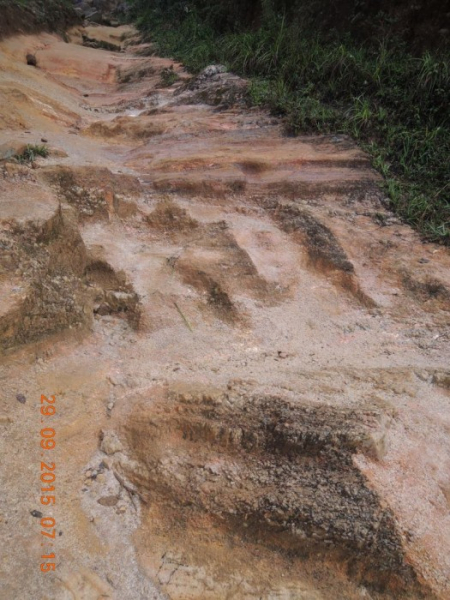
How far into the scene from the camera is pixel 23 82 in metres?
5.77

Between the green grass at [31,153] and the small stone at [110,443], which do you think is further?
the green grass at [31,153]

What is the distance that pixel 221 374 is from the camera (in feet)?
8.41

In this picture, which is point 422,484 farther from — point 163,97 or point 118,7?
point 118,7

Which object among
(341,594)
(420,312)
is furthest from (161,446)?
(420,312)

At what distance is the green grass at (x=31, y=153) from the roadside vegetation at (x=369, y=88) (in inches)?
91.9

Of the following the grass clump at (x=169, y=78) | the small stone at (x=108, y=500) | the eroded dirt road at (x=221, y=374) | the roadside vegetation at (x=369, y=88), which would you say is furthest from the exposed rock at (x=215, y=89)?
the small stone at (x=108, y=500)

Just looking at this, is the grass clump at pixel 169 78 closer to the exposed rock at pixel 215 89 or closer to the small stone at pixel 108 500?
the exposed rock at pixel 215 89

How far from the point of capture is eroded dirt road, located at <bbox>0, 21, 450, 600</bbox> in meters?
1.81

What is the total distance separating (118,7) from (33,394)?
16.8 metres
